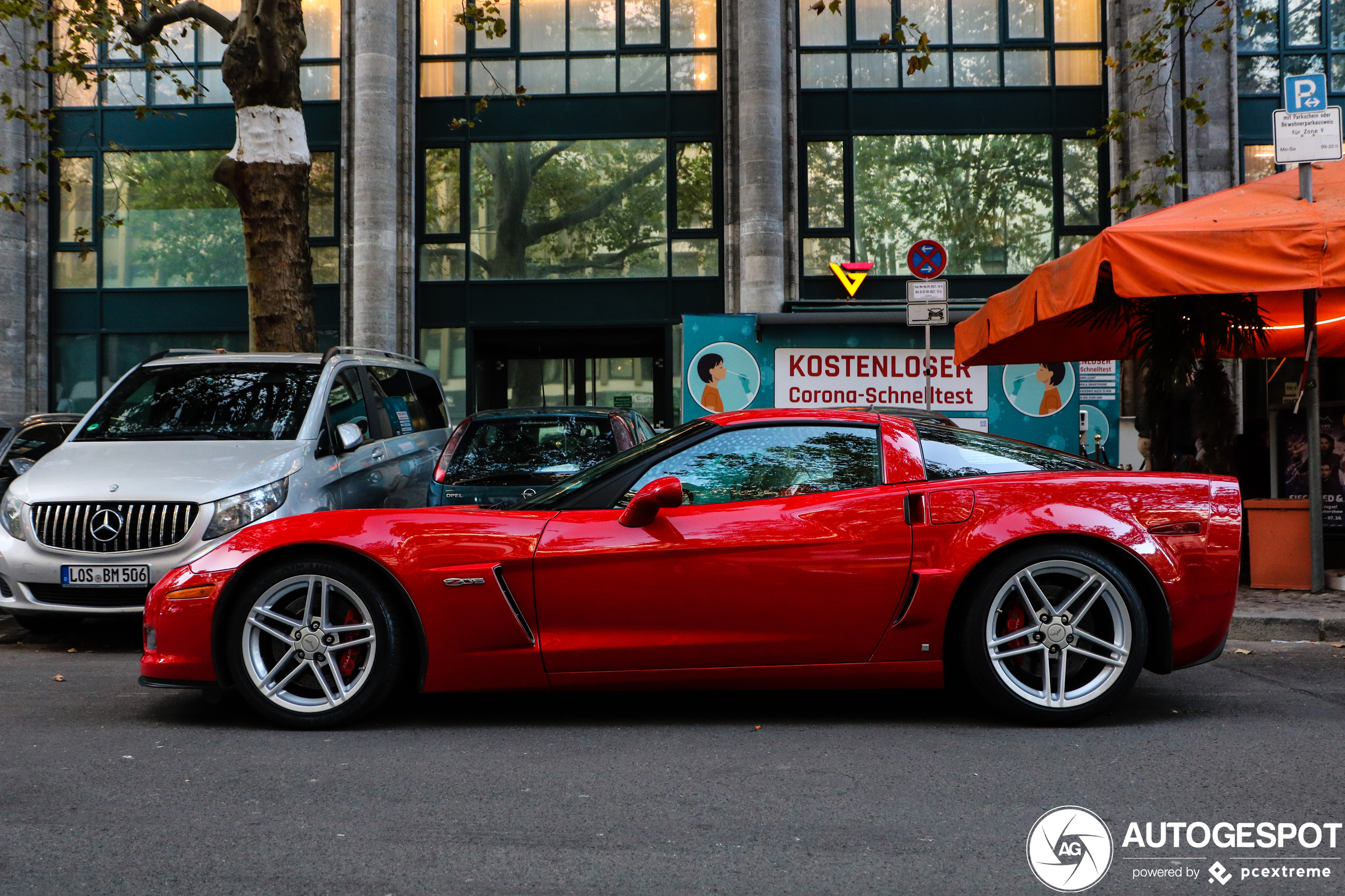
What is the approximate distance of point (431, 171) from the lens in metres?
18.8

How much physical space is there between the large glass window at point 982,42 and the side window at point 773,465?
15.2 meters

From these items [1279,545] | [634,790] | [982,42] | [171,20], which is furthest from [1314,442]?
[982,42]

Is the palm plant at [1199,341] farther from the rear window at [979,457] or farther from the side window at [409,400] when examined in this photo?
the side window at [409,400]

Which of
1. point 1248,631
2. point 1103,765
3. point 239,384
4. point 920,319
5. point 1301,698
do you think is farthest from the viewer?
point 920,319

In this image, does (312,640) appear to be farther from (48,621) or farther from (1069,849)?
(48,621)

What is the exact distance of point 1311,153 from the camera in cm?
733

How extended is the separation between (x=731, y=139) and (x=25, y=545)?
13.9 meters

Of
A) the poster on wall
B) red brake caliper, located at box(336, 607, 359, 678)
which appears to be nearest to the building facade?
the poster on wall

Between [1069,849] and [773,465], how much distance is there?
1999mm

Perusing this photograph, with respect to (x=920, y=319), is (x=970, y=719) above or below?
below

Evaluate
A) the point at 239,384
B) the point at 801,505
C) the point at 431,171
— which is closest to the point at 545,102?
the point at 431,171

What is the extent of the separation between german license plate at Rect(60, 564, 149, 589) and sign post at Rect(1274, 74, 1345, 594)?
24.7 feet

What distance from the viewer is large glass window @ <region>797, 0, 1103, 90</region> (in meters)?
18.4

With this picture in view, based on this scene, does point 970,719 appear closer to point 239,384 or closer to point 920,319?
point 239,384
